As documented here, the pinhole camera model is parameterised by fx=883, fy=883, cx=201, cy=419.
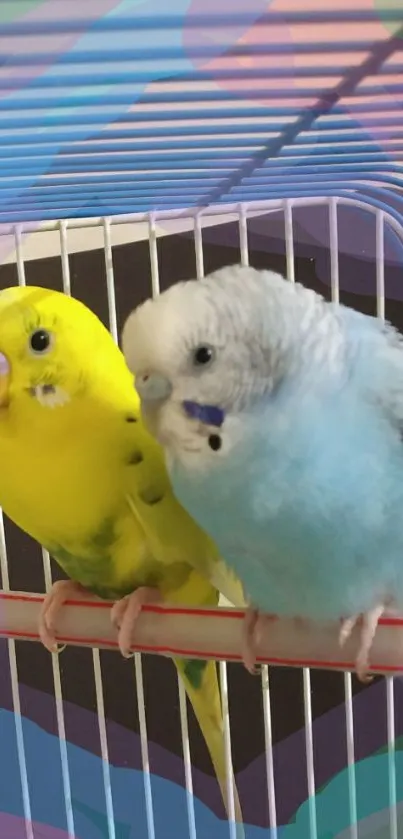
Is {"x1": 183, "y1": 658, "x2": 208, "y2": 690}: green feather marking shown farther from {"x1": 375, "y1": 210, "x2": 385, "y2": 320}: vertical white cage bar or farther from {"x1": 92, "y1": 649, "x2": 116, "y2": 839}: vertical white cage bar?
{"x1": 375, "y1": 210, "x2": 385, "y2": 320}: vertical white cage bar

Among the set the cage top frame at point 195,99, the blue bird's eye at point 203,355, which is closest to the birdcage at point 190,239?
the cage top frame at point 195,99

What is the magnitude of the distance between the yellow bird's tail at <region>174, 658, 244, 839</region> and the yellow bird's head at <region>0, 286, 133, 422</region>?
260mm

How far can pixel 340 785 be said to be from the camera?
991 millimetres

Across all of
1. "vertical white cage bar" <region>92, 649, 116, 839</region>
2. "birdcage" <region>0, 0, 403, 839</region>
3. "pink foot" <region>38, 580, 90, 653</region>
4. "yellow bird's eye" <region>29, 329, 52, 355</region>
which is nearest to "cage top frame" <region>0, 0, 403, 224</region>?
"birdcage" <region>0, 0, 403, 839</region>

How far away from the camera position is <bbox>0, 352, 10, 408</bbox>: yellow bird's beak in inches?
23.5

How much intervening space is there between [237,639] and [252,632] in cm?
1

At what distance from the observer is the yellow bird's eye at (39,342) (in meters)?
0.60

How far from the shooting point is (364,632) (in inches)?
22.1

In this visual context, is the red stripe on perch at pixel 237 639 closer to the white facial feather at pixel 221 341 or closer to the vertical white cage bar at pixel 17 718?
the white facial feather at pixel 221 341

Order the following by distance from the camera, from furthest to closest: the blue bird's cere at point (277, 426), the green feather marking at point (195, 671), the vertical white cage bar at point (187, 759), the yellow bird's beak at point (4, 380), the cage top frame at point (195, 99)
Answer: the vertical white cage bar at point (187, 759)
the green feather marking at point (195, 671)
the yellow bird's beak at point (4, 380)
the blue bird's cere at point (277, 426)
the cage top frame at point (195, 99)

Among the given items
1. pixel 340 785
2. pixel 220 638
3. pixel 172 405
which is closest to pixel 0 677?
pixel 340 785

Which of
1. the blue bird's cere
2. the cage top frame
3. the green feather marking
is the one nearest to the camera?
the cage top frame

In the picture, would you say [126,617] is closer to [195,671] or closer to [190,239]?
[195,671]

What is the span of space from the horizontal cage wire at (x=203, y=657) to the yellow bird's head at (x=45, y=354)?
0.15m
